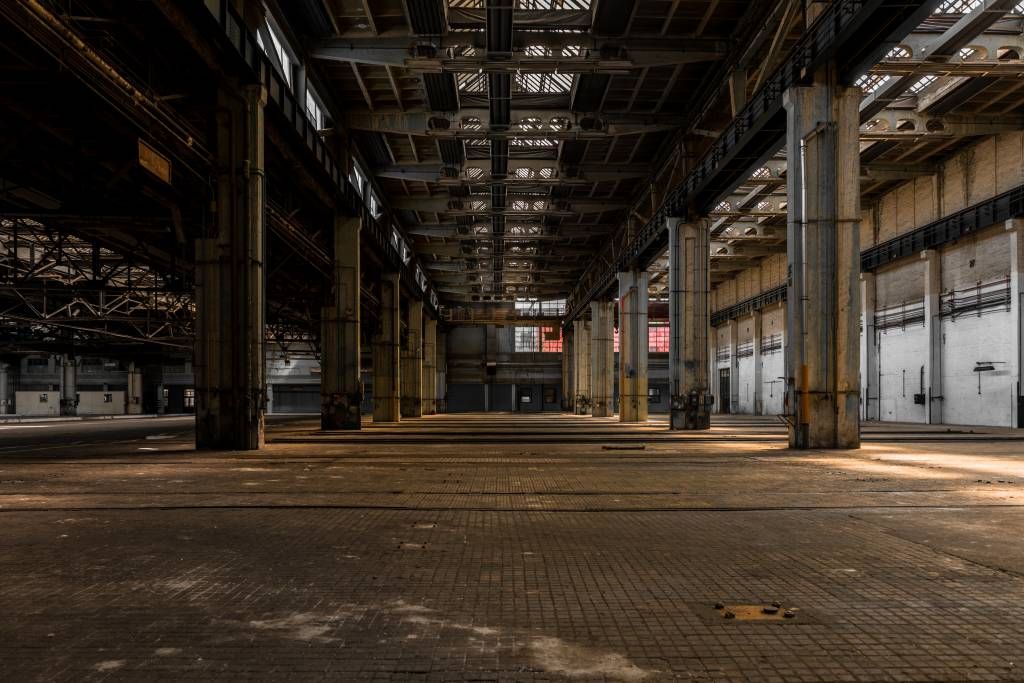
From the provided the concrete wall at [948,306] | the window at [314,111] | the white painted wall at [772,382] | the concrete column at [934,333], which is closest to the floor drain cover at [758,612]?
the window at [314,111]

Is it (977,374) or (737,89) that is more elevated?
(737,89)

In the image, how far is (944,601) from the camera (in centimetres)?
386

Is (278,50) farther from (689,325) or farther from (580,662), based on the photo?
(580,662)

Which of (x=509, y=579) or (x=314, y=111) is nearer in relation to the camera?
(x=509, y=579)

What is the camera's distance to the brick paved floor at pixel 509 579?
3.04m

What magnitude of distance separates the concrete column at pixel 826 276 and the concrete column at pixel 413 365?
30352 mm

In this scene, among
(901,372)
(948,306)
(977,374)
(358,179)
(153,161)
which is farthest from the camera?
(901,372)

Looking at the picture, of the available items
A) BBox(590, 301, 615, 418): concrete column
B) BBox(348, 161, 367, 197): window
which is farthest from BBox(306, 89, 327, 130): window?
BBox(590, 301, 615, 418): concrete column

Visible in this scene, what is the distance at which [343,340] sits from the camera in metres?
24.2

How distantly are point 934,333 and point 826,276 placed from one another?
16.3m

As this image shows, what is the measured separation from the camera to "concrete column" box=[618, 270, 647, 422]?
31656mm

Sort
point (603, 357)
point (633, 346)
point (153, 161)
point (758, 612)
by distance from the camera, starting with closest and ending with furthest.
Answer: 1. point (758, 612)
2. point (153, 161)
3. point (633, 346)
4. point (603, 357)

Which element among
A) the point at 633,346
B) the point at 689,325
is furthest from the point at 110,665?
the point at 633,346

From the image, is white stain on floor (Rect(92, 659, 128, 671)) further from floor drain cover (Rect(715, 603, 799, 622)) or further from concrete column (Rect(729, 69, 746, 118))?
concrete column (Rect(729, 69, 746, 118))
